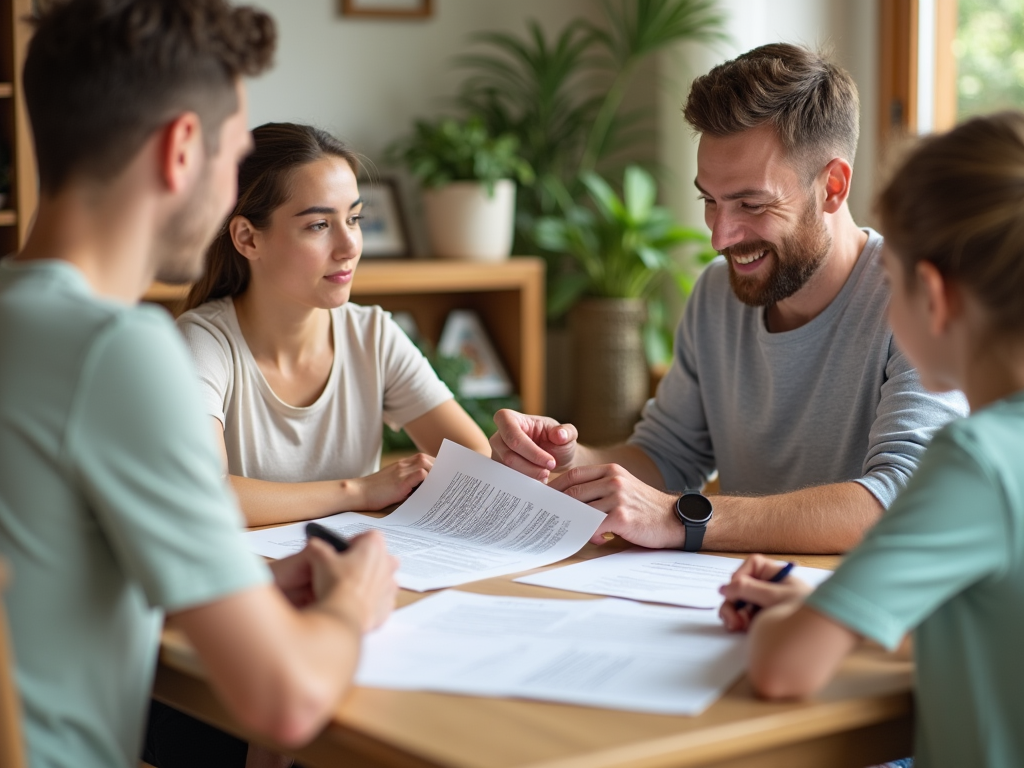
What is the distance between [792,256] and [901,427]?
1.15 feet

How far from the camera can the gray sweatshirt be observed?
163 cm

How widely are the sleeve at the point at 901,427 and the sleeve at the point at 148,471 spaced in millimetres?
955

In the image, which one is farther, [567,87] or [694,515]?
[567,87]

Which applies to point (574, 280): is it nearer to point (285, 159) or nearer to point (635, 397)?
point (635, 397)

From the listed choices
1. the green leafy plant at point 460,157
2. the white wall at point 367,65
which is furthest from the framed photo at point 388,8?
the green leafy plant at point 460,157

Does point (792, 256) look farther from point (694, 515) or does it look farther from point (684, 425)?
point (694, 515)

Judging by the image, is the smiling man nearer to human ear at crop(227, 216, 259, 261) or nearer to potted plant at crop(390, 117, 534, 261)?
human ear at crop(227, 216, 259, 261)

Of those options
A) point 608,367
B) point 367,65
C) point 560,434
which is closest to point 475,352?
point 608,367

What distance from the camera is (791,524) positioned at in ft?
4.91

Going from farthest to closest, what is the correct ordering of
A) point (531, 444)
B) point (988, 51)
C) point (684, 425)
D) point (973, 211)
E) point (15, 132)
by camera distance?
point (988, 51)
point (15, 132)
point (684, 425)
point (531, 444)
point (973, 211)

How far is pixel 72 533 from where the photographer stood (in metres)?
0.95

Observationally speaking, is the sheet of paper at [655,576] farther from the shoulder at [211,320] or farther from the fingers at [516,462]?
the shoulder at [211,320]

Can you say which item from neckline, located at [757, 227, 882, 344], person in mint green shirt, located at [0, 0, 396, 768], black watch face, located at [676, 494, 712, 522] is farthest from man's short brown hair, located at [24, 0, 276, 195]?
neckline, located at [757, 227, 882, 344]

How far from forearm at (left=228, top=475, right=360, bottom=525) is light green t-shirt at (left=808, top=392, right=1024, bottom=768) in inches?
35.7
